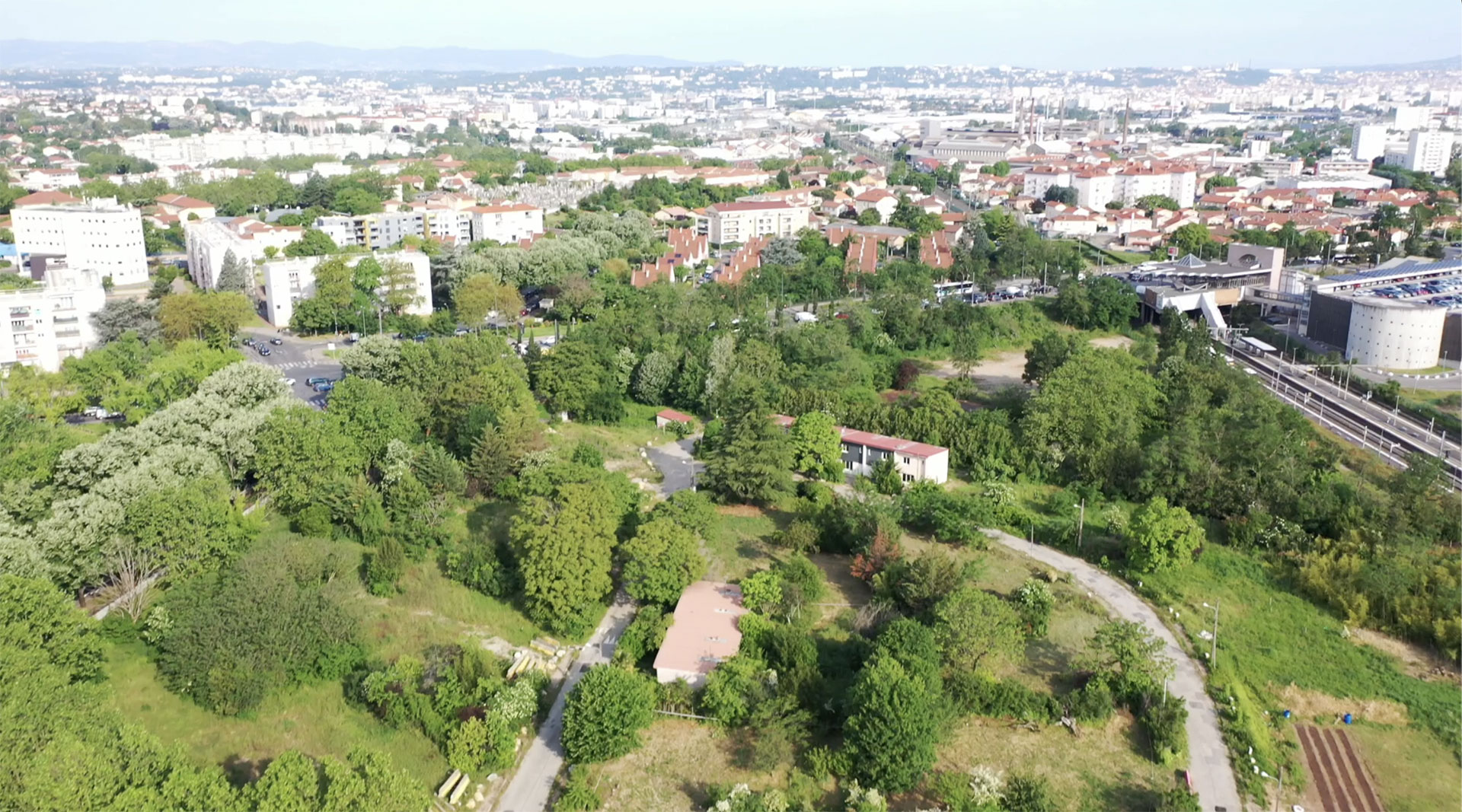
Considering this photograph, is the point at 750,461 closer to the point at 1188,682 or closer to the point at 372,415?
the point at 372,415

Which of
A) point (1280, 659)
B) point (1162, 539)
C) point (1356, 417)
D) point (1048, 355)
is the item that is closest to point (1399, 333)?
point (1356, 417)

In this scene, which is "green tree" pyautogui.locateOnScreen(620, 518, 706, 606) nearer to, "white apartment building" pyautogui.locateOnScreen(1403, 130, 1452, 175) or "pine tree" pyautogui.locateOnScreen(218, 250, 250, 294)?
"pine tree" pyautogui.locateOnScreen(218, 250, 250, 294)

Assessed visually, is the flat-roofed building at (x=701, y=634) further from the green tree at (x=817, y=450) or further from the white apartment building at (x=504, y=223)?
the white apartment building at (x=504, y=223)

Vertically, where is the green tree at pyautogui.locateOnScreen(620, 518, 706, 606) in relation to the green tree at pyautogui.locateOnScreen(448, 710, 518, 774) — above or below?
above

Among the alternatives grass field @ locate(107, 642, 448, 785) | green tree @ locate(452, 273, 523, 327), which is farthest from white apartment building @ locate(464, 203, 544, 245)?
grass field @ locate(107, 642, 448, 785)

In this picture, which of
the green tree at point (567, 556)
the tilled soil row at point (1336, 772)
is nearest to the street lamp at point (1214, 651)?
the tilled soil row at point (1336, 772)

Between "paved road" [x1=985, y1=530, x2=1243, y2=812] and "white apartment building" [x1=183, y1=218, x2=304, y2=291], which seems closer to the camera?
"paved road" [x1=985, y1=530, x2=1243, y2=812]
